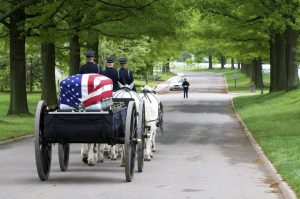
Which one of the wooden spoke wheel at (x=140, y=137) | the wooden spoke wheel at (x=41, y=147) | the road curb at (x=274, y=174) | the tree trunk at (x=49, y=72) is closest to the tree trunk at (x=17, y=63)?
the tree trunk at (x=49, y=72)

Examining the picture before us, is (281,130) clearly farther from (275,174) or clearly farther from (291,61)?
(291,61)

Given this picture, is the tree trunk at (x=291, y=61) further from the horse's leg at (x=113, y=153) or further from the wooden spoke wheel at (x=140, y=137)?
the wooden spoke wheel at (x=140, y=137)

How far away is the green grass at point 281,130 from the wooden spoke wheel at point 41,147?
428 centimetres

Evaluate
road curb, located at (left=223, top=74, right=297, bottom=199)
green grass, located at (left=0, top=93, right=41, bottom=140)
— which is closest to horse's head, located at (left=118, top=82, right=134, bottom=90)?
road curb, located at (left=223, top=74, right=297, bottom=199)

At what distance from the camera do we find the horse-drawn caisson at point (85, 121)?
469 inches

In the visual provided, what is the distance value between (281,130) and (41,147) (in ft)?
42.1

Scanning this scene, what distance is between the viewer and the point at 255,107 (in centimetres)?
3812

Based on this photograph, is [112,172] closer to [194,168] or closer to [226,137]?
[194,168]

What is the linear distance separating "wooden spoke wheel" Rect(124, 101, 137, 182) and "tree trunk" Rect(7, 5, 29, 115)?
1785cm

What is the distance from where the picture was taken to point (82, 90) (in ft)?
40.9

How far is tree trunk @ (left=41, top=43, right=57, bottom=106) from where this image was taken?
35344mm

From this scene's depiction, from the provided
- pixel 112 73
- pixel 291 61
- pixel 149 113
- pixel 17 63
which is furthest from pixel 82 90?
pixel 291 61

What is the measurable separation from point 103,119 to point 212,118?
2200 cm

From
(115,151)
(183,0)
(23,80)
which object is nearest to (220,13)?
(183,0)
